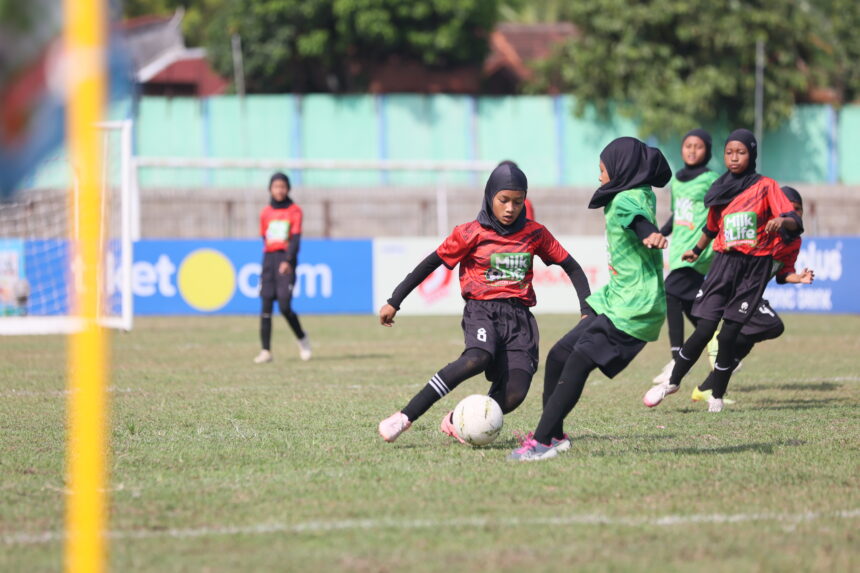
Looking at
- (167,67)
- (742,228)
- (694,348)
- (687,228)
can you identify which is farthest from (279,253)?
(167,67)

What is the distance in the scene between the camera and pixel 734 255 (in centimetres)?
889

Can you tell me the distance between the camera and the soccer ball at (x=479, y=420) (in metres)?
7.04

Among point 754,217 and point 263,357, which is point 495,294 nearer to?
point 754,217

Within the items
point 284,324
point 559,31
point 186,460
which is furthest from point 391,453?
point 559,31

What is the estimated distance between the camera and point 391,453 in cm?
699

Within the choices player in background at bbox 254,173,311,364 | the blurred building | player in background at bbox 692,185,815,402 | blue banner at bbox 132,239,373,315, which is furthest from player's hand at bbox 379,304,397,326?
the blurred building

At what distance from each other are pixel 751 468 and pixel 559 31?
134ft

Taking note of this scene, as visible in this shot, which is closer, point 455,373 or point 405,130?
point 455,373

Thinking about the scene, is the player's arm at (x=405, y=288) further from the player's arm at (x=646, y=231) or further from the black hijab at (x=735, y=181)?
the black hijab at (x=735, y=181)

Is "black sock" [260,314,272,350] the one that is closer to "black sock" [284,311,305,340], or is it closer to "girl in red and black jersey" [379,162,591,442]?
"black sock" [284,311,305,340]

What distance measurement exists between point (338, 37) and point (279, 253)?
23.2 metres

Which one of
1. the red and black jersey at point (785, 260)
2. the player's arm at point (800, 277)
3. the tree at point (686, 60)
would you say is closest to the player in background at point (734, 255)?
the player's arm at point (800, 277)

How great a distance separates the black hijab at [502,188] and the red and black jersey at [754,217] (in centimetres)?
218

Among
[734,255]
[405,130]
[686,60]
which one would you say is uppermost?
[686,60]
